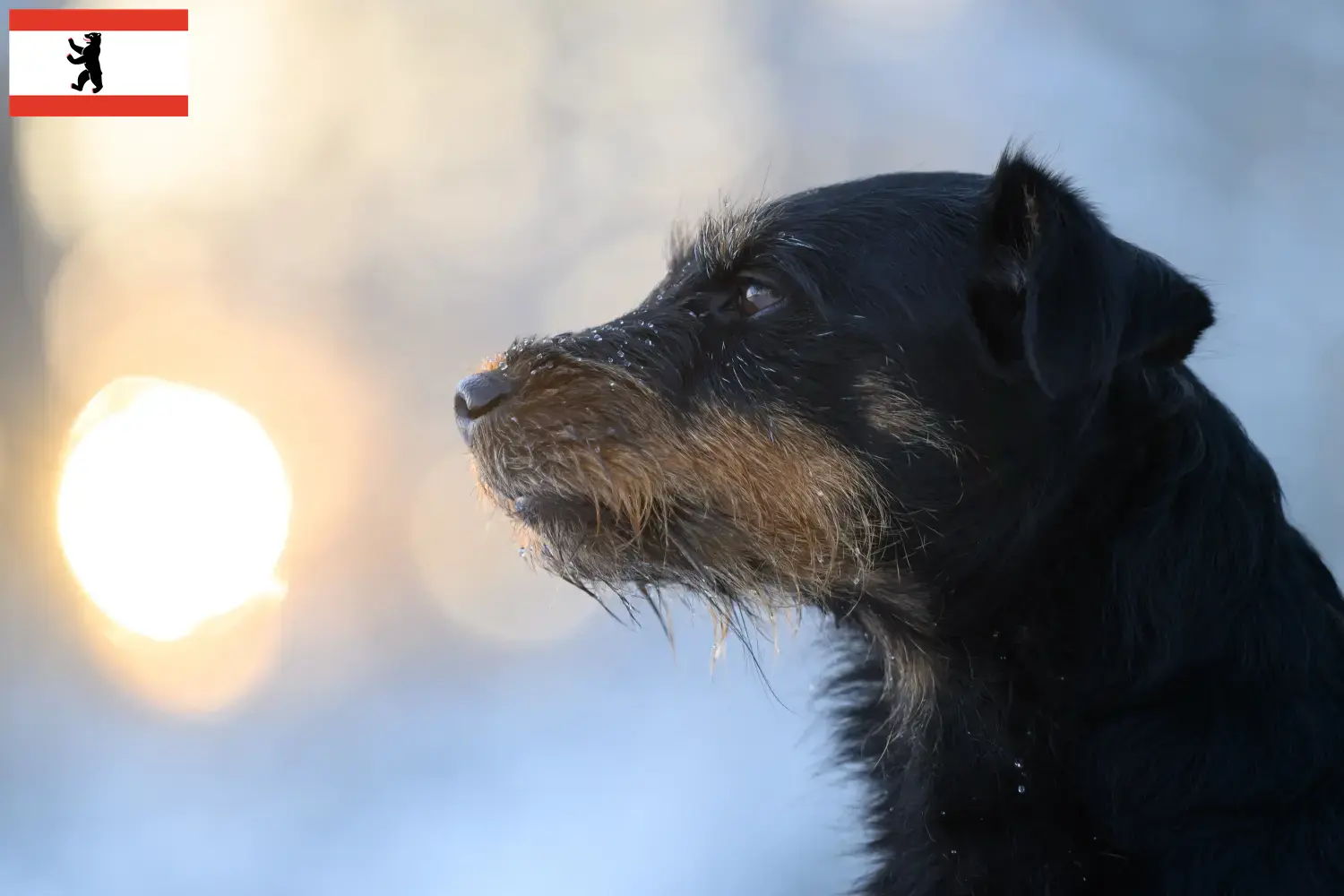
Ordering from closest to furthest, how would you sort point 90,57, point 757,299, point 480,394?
point 480,394
point 757,299
point 90,57

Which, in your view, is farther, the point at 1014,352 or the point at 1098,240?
the point at 1014,352

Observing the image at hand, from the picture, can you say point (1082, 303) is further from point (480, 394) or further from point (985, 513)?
point (480, 394)

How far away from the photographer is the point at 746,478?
8.75ft

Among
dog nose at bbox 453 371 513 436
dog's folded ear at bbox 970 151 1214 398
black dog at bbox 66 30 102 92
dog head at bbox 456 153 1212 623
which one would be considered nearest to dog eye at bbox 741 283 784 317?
dog head at bbox 456 153 1212 623

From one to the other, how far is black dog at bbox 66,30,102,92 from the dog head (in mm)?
4919

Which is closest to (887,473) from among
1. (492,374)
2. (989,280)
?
(989,280)

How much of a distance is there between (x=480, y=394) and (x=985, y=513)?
1.18m

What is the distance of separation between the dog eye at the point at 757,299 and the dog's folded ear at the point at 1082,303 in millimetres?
490

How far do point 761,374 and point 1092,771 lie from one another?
1106 mm

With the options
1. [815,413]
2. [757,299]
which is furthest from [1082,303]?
[757,299]

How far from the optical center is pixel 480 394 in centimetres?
272

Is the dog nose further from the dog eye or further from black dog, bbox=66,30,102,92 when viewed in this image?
black dog, bbox=66,30,102,92

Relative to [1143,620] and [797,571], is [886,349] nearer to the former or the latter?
[797,571]

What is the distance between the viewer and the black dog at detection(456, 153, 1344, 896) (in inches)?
92.7
